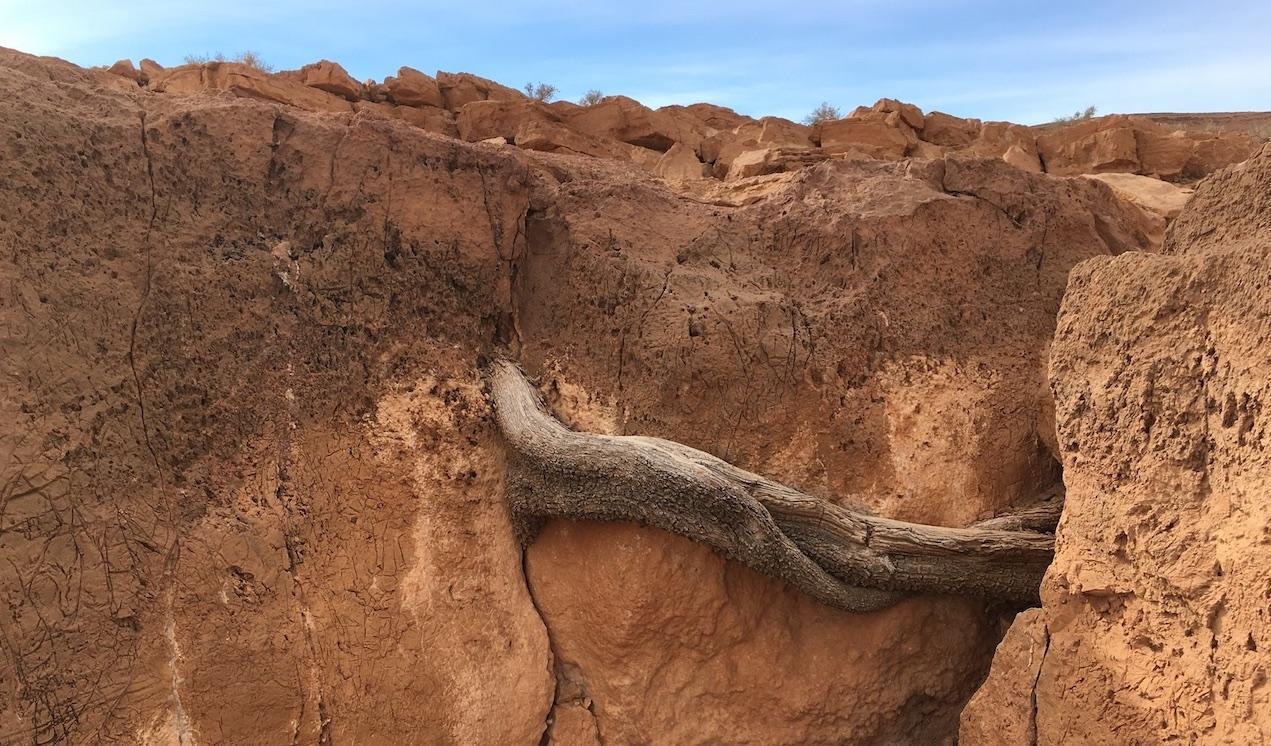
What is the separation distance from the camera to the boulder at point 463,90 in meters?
8.07

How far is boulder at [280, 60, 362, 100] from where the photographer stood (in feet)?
25.3

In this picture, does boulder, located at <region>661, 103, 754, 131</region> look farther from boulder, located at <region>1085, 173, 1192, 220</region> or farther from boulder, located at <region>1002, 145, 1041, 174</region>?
boulder, located at <region>1085, 173, 1192, 220</region>

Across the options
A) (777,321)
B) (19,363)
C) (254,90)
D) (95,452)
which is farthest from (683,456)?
(254,90)

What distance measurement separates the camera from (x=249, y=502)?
9.06 feet

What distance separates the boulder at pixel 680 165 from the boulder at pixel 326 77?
2956 mm

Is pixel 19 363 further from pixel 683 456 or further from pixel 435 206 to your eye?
pixel 683 456

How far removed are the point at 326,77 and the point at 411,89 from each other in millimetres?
749

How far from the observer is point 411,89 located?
7.91 metres

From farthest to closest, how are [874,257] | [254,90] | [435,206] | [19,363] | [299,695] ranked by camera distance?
[254,90]
[874,257]
[435,206]
[299,695]
[19,363]

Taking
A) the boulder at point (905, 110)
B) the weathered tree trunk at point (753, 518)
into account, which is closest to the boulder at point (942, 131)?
the boulder at point (905, 110)

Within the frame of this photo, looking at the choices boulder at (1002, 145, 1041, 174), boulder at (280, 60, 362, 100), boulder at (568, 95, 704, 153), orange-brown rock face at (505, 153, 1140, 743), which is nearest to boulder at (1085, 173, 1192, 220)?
orange-brown rock face at (505, 153, 1140, 743)

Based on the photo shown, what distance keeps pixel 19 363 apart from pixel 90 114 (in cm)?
91

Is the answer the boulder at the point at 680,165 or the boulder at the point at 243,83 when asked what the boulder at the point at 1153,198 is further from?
the boulder at the point at 243,83

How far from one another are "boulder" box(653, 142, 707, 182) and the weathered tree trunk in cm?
424
